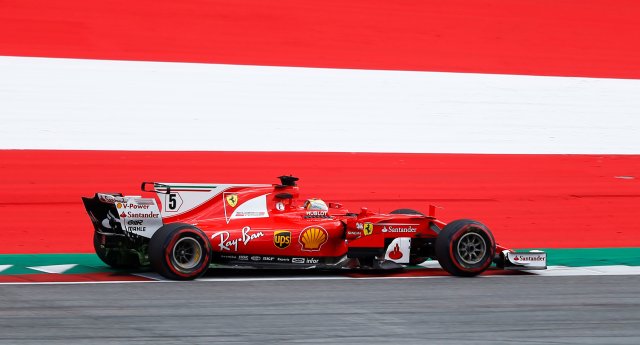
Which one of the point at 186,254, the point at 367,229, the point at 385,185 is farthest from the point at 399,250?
the point at 385,185

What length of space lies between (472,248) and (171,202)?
319cm

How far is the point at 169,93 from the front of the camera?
14.6 meters

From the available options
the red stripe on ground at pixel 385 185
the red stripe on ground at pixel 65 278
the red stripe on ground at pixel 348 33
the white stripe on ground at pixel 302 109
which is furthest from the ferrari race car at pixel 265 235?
the red stripe on ground at pixel 348 33

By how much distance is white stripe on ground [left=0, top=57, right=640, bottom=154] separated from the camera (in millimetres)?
14023

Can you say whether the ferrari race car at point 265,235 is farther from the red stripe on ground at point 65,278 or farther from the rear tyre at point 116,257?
the red stripe on ground at point 65,278

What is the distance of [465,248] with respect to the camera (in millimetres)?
10602

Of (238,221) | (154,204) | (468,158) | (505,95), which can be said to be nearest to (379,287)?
(238,221)

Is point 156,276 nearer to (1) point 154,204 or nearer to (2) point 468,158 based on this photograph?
(1) point 154,204

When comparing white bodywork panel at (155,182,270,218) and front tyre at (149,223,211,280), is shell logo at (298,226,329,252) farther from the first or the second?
front tyre at (149,223,211,280)

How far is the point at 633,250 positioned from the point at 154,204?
6952mm

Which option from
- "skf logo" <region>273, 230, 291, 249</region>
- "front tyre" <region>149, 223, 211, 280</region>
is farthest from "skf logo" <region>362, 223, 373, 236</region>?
"front tyre" <region>149, 223, 211, 280</region>

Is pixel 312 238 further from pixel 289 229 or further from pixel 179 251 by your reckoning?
pixel 179 251

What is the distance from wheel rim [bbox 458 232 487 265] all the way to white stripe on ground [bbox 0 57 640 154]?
479 cm

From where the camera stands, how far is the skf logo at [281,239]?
407 inches
